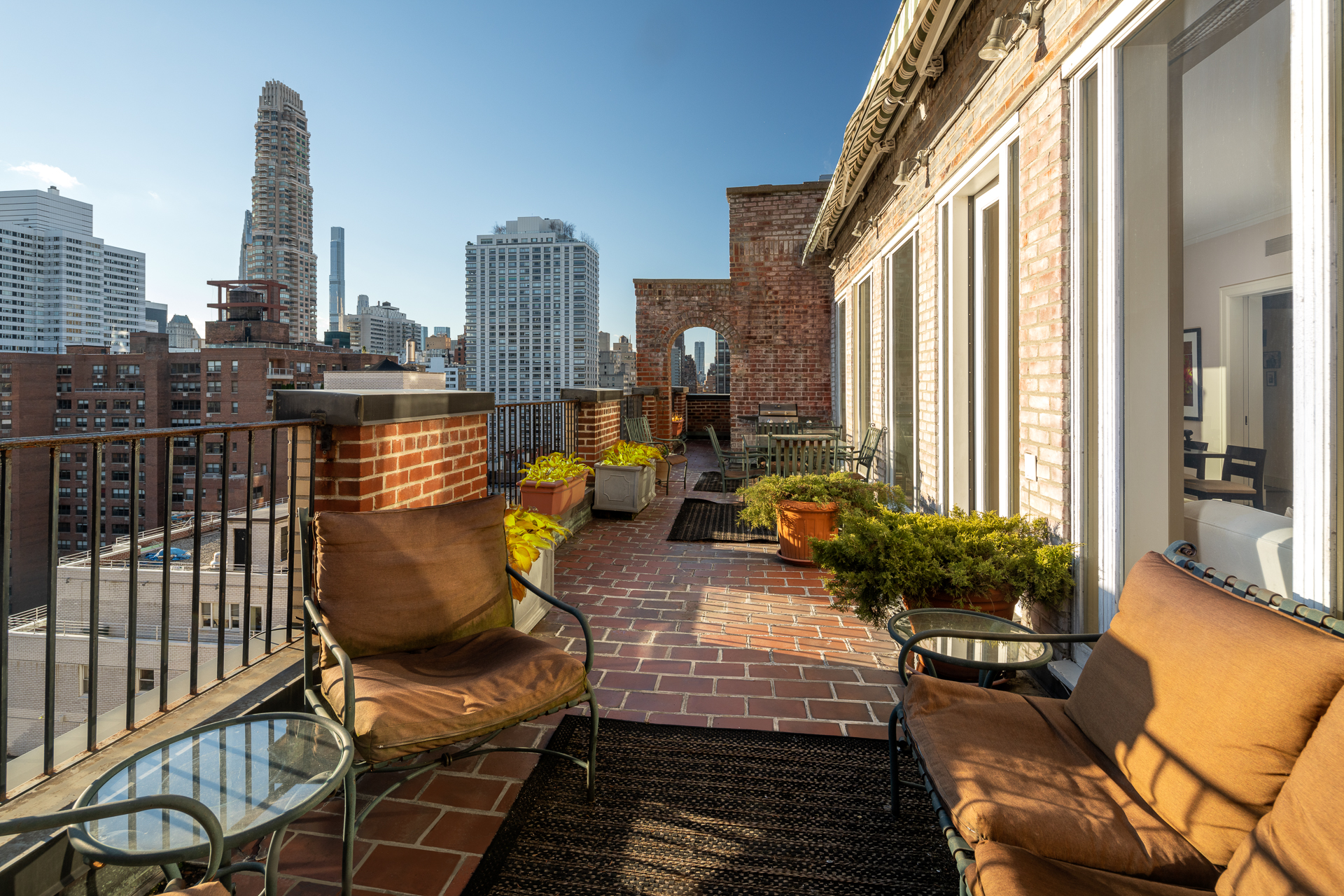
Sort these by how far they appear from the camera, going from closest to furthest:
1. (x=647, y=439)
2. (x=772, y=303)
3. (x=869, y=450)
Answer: (x=869, y=450) → (x=647, y=439) → (x=772, y=303)

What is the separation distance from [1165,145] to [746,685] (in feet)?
8.22

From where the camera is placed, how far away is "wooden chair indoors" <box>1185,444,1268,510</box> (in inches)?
72.7

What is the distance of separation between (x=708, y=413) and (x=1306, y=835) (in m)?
15.1

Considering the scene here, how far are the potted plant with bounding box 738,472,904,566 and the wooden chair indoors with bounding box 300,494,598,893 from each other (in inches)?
104

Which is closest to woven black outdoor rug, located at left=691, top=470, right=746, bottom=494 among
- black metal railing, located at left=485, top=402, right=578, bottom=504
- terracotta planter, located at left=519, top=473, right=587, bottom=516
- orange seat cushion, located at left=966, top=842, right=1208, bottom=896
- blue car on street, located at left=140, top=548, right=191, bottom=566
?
black metal railing, located at left=485, top=402, right=578, bottom=504

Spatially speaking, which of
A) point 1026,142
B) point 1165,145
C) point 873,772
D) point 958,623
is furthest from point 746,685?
point 1026,142

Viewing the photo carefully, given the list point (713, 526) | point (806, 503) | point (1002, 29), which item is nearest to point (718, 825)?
point (806, 503)

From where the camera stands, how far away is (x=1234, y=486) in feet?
6.43

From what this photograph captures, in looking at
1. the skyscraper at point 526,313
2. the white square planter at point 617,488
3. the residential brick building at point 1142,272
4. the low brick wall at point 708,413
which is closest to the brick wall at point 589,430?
the white square planter at point 617,488

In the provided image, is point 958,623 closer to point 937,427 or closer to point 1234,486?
point 1234,486

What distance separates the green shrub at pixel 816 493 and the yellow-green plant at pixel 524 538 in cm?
186

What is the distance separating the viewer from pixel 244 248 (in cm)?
10400

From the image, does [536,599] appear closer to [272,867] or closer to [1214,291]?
[272,867]

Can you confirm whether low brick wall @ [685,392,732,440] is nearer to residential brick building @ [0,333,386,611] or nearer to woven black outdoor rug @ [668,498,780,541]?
woven black outdoor rug @ [668,498,780,541]
